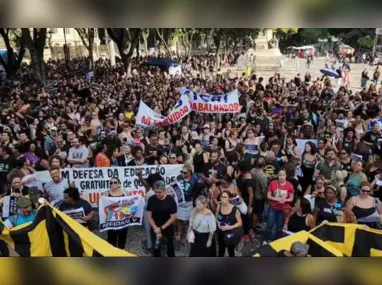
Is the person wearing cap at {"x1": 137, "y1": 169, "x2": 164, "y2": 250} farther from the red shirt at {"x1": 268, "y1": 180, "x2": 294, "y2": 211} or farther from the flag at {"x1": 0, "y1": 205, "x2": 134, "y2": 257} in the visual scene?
the red shirt at {"x1": 268, "y1": 180, "x2": 294, "y2": 211}

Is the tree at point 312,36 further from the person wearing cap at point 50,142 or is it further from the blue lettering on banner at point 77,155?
the blue lettering on banner at point 77,155

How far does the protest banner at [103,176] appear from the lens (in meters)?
6.52

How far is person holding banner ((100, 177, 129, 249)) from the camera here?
575cm

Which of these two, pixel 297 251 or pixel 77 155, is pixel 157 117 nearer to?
pixel 77 155

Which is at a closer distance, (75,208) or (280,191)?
(75,208)

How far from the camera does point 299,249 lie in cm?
428

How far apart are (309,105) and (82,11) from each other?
9.63 meters

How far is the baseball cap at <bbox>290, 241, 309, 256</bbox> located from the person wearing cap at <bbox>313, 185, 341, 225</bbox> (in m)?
0.97

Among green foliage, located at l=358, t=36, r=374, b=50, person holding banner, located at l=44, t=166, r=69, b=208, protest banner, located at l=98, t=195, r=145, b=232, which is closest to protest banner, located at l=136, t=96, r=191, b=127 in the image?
person holding banner, located at l=44, t=166, r=69, b=208

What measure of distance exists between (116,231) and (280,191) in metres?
2.15

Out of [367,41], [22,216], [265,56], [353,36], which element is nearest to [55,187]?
[22,216]

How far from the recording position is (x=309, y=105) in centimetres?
1150

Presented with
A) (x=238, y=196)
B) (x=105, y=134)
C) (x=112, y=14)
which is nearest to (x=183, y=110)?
(x=105, y=134)

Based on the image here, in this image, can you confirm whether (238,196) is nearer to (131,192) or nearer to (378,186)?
(131,192)
